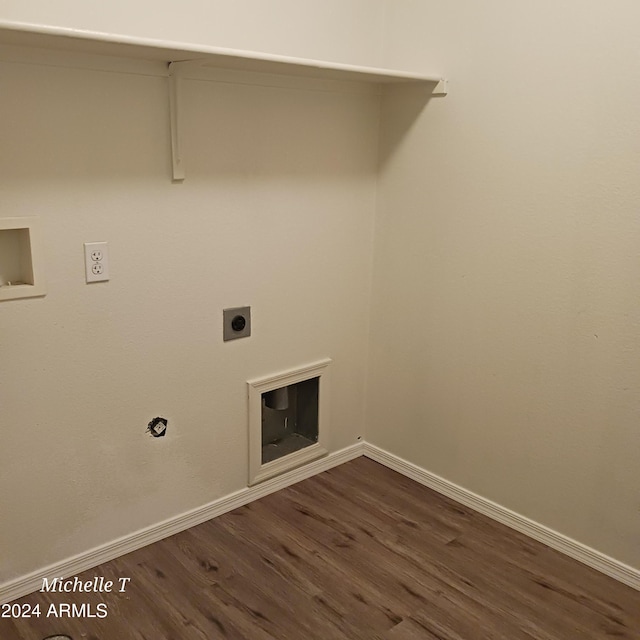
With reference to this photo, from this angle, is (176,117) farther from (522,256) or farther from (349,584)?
(349,584)

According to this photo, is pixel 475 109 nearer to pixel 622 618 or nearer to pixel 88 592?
pixel 622 618

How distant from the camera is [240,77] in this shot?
7.47 feet

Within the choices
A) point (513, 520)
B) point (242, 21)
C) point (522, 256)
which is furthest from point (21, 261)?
point (513, 520)

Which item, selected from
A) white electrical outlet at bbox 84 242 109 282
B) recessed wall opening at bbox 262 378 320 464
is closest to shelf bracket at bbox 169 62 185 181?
white electrical outlet at bbox 84 242 109 282

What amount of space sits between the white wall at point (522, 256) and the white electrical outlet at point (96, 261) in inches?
48.7

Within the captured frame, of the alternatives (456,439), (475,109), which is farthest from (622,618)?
A: (475,109)

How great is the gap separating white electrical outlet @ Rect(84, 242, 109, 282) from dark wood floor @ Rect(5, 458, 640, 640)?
1002mm

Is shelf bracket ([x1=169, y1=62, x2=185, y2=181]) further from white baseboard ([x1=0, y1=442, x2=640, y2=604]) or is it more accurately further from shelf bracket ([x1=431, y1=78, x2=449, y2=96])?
white baseboard ([x1=0, y1=442, x2=640, y2=604])

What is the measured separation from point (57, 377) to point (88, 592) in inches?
28.1

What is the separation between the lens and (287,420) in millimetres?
2986

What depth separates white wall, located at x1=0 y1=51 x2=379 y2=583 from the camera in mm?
1961

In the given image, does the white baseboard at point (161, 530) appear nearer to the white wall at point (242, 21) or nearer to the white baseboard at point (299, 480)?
the white baseboard at point (299, 480)

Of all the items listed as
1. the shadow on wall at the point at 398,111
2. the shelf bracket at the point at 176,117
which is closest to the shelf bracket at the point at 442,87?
the shadow on wall at the point at 398,111

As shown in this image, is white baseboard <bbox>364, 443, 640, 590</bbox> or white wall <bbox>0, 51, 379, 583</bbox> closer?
white wall <bbox>0, 51, 379, 583</bbox>
